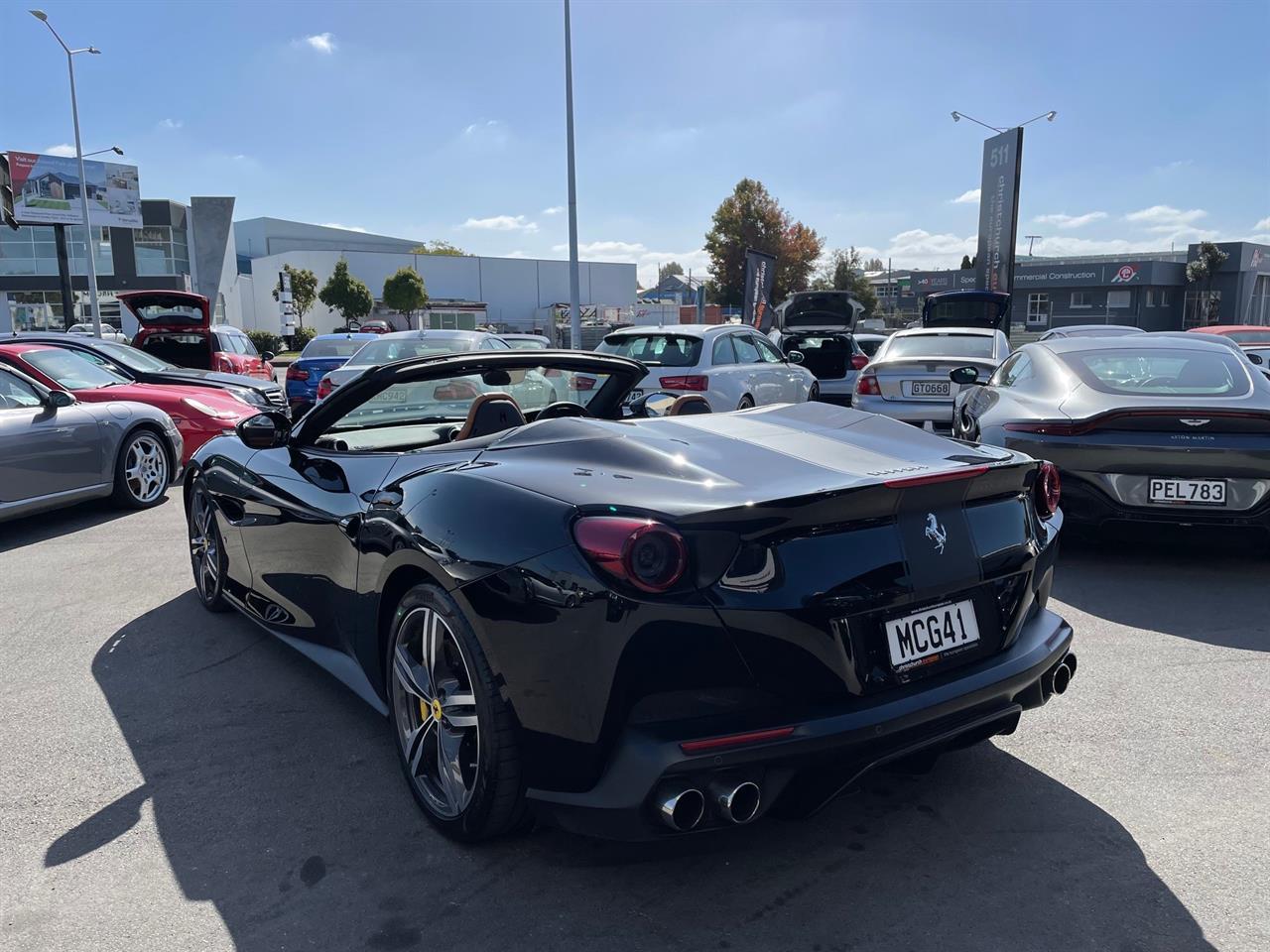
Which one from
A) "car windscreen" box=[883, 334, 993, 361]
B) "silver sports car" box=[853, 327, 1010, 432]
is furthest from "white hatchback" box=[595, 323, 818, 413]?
"car windscreen" box=[883, 334, 993, 361]

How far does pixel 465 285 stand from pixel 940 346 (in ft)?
218

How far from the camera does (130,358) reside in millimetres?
11219

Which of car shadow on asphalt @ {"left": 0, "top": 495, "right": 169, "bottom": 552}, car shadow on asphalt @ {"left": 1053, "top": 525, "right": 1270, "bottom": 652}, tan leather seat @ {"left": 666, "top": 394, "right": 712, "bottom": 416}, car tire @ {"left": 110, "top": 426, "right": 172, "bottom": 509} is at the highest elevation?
tan leather seat @ {"left": 666, "top": 394, "right": 712, "bottom": 416}

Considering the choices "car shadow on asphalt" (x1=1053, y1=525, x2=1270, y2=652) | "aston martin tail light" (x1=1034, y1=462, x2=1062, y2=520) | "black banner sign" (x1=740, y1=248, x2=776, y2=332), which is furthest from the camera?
"black banner sign" (x1=740, y1=248, x2=776, y2=332)

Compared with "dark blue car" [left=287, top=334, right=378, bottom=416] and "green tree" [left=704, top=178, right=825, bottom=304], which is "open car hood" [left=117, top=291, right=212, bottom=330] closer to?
"dark blue car" [left=287, top=334, right=378, bottom=416]

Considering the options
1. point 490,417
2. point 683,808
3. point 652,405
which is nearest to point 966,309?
point 652,405

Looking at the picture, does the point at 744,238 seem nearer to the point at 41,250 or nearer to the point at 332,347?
the point at 41,250

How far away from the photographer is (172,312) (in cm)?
1562

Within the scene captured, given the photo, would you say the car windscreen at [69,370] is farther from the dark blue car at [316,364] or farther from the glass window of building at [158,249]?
the glass window of building at [158,249]

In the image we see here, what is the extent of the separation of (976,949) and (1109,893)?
48 centimetres

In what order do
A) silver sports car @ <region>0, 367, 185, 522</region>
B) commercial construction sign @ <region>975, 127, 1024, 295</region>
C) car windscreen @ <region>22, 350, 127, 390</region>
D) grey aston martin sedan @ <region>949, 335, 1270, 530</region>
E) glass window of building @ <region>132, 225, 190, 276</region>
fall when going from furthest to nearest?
glass window of building @ <region>132, 225, 190, 276</region> → commercial construction sign @ <region>975, 127, 1024, 295</region> → car windscreen @ <region>22, 350, 127, 390</region> → silver sports car @ <region>0, 367, 185, 522</region> → grey aston martin sedan @ <region>949, 335, 1270, 530</region>

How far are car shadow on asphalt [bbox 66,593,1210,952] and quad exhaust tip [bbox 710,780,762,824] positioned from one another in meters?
0.27

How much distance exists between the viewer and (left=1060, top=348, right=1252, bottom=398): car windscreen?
5.73 m

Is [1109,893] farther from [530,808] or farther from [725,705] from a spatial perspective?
[530,808]
